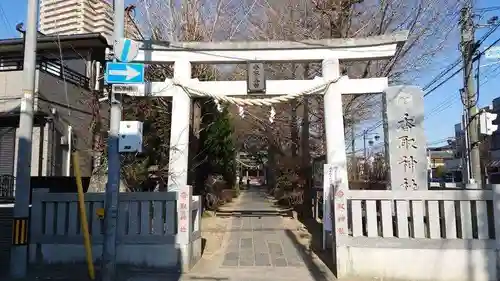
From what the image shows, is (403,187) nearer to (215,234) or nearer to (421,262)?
(421,262)

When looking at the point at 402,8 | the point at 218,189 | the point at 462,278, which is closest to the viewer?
the point at 462,278

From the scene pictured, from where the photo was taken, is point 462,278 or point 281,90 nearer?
point 462,278

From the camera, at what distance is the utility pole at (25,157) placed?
27.1 feet

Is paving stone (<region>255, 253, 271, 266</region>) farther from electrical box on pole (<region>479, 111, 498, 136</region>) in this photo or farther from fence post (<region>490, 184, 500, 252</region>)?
electrical box on pole (<region>479, 111, 498, 136</region>)

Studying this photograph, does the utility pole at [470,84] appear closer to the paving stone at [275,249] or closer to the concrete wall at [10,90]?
the paving stone at [275,249]

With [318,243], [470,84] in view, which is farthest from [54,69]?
[470,84]

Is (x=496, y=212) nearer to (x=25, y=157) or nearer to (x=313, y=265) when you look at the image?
(x=313, y=265)

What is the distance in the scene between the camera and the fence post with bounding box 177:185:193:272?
29.2ft

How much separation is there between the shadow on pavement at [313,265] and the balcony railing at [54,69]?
33.9 ft

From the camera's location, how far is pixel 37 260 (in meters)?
9.18

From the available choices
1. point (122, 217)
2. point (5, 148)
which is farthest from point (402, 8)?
point (5, 148)

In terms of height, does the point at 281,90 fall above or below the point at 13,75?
below

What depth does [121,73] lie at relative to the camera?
316 inches

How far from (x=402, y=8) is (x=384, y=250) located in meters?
9.84
